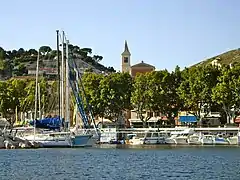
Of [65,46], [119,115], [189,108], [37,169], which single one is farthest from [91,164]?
[119,115]

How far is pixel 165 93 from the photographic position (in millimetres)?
115938

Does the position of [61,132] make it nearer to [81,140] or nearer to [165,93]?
[81,140]

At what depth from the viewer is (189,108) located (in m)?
116

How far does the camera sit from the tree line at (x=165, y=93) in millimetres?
107875

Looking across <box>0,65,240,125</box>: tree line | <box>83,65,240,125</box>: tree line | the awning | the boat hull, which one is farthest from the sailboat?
the awning

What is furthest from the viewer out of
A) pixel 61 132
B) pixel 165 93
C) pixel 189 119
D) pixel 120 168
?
pixel 189 119

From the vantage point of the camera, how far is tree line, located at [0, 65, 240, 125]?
10788 centimetres

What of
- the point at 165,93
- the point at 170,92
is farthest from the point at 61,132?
the point at 170,92

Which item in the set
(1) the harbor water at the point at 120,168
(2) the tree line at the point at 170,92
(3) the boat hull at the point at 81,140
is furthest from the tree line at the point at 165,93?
(1) the harbor water at the point at 120,168

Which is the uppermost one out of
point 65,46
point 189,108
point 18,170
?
point 65,46

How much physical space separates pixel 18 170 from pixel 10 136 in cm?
4403

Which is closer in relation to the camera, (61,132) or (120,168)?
(120,168)

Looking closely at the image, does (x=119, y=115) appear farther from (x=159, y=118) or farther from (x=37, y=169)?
(x=37, y=169)

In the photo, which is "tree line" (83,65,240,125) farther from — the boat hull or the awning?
the boat hull
